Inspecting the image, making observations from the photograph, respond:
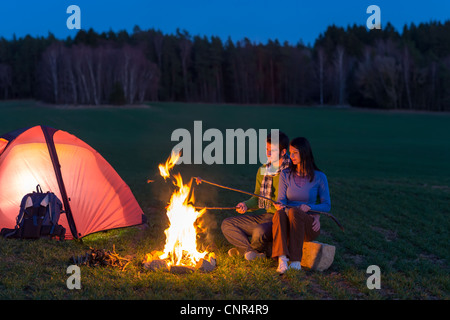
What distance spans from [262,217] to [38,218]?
360 centimetres

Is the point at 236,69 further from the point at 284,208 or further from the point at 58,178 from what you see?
the point at 284,208

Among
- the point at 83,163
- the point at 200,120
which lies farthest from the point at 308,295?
the point at 200,120

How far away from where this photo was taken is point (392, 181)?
52.5ft

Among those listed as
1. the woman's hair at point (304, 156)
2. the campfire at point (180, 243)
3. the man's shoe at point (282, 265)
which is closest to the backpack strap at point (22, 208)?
A: the campfire at point (180, 243)

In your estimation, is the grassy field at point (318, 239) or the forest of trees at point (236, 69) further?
the forest of trees at point (236, 69)

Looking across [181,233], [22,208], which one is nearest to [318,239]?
[181,233]

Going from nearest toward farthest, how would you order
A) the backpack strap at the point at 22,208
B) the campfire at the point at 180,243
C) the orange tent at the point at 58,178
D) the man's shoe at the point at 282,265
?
the man's shoe at the point at 282,265
the campfire at the point at 180,243
the backpack strap at the point at 22,208
the orange tent at the point at 58,178

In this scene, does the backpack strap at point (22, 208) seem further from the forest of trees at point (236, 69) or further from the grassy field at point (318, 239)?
the forest of trees at point (236, 69)

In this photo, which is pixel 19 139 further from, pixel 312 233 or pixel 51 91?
pixel 51 91

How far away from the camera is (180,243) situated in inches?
226

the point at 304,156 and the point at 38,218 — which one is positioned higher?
the point at 304,156

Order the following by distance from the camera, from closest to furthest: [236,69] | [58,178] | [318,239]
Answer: [58,178], [318,239], [236,69]

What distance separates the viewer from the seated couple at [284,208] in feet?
18.4

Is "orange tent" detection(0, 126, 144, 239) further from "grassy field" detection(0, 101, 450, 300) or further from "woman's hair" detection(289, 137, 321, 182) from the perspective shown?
"woman's hair" detection(289, 137, 321, 182)
